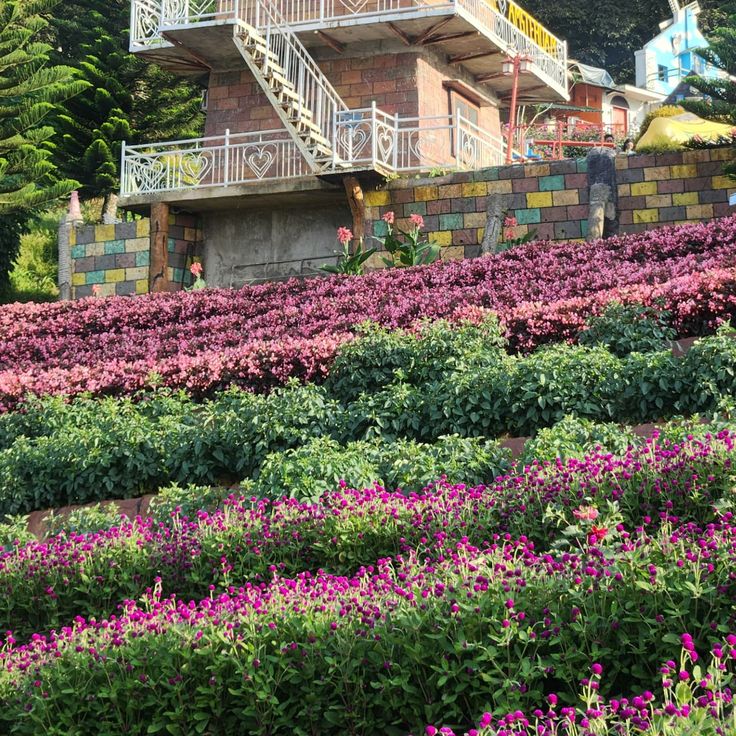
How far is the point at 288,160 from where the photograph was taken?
A: 18094mm

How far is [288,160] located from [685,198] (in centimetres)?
610

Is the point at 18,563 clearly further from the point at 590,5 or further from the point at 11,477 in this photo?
the point at 590,5

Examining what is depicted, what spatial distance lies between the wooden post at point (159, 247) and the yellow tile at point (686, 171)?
7.44m

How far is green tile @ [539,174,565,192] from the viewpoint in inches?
621

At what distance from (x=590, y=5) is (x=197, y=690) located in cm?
4105

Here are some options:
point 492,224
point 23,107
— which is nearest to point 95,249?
point 23,107

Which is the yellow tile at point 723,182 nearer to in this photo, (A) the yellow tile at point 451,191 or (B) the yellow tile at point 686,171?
(B) the yellow tile at point 686,171

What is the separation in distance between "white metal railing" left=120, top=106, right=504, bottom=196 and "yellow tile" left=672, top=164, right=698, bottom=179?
3.10 m

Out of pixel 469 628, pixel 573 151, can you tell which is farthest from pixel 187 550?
pixel 573 151

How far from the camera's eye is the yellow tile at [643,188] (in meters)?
15.5

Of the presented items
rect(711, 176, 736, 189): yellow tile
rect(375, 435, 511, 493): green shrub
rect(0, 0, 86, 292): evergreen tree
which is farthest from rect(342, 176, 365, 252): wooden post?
rect(375, 435, 511, 493): green shrub

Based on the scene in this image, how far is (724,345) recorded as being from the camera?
735 centimetres

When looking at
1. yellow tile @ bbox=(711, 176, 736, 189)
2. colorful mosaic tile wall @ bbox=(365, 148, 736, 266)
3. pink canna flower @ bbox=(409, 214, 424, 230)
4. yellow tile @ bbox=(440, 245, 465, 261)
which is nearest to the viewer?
pink canna flower @ bbox=(409, 214, 424, 230)

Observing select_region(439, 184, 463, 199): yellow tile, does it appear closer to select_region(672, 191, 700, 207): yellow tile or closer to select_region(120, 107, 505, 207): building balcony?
select_region(120, 107, 505, 207): building balcony
